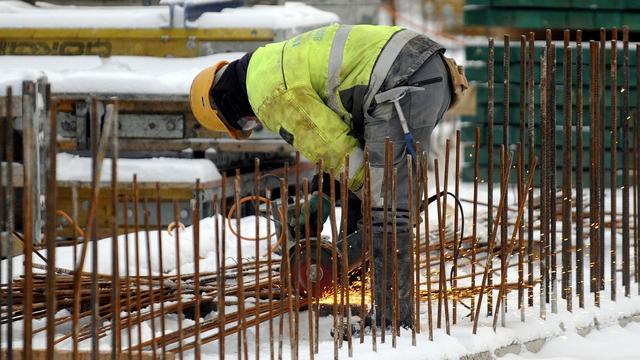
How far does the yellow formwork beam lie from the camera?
784cm

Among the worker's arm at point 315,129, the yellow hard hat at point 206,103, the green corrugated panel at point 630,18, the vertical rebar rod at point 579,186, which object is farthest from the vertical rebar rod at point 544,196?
the green corrugated panel at point 630,18

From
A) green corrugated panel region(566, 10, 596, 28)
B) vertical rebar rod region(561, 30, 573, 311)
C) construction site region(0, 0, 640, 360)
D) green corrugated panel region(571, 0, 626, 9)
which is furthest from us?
green corrugated panel region(566, 10, 596, 28)

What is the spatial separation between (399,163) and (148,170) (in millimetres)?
3144

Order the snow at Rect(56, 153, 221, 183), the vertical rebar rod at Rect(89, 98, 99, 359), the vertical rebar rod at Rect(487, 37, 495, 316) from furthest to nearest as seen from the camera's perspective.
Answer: the snow at Rect(56, 153, 221, 183)
the vertical rebar rod at Rect(487, 37, 495, 316)
the vertical rebar rod at Rect(89, 98, 99, 359)

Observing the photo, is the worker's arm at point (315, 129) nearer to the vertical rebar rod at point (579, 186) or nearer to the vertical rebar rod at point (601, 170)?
the vertical rebar rod at point (579, 186)

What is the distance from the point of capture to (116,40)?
25.9 ft

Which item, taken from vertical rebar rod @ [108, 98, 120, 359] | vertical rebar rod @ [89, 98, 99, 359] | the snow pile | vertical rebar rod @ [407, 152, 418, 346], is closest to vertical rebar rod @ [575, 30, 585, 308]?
vertical rebar rod @ [407, 152, 418, 346]

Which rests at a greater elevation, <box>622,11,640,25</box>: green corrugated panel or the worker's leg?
<box>622,11,640,25</box>: green corrugated panel

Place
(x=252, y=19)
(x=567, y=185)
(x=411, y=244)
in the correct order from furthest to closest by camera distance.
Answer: (x=252, y=19), (x=567, y=185), (x=411, y=244)

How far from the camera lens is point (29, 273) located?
11.5 ft

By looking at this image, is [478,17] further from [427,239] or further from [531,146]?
[427,239]

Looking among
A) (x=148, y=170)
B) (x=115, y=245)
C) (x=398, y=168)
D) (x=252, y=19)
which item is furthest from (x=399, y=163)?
(x=252, y=19)

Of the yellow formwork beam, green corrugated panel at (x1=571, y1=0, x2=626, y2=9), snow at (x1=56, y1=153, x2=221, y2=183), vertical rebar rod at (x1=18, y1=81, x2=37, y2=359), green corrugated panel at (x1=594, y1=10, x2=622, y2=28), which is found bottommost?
snow at (x1=56, y1=153, x2=221, y2=183)

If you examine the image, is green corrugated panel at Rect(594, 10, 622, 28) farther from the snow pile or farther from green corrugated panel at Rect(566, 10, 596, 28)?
the snow pile
